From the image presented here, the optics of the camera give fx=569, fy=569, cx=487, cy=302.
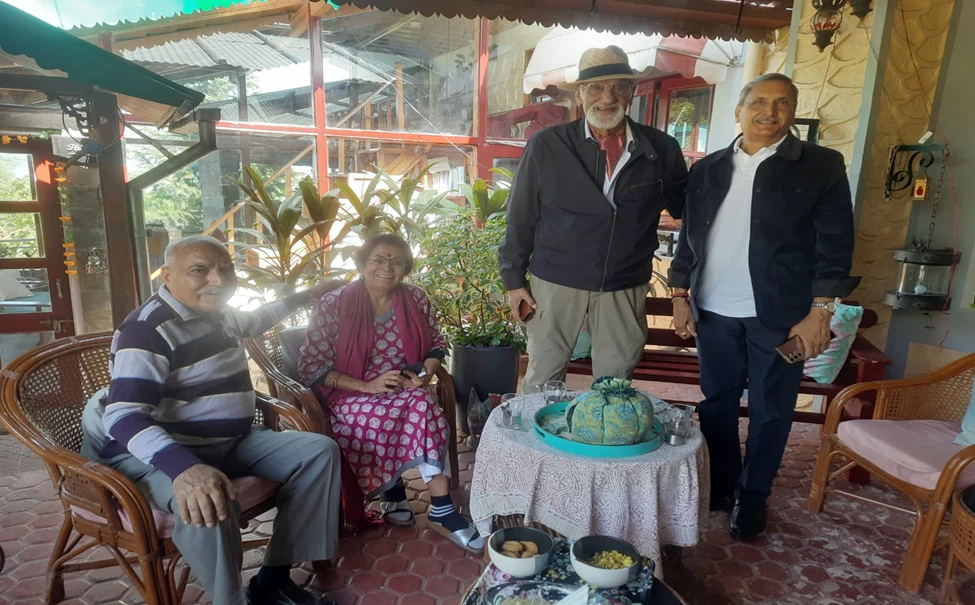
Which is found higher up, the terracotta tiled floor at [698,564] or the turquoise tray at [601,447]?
the turquoise tray at [601,447]

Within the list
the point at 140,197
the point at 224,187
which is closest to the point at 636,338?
the point at 140,197

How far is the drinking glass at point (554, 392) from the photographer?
7.23 ft

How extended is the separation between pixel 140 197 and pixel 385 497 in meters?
2.13

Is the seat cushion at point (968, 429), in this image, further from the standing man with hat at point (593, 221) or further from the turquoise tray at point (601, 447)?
the turquoise tray at point (601, 447)

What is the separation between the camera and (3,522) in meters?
2.55

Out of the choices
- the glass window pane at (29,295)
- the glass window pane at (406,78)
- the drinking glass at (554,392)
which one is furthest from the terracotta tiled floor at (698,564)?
the glass window pane at (406,78)

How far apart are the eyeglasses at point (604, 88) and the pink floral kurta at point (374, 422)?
1392 mm

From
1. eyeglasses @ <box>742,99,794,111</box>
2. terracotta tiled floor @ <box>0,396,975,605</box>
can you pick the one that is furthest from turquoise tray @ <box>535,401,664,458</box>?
eyeglasses @ <box>742,99,794,111</box>

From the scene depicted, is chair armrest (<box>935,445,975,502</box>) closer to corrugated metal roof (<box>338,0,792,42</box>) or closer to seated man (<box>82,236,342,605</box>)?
seated man (<box>82,236,342,605</box>)

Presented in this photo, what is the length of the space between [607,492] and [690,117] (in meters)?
5.64

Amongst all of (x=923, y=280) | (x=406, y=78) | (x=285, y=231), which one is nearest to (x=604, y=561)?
(x=285, y=231)

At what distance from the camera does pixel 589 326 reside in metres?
2.58

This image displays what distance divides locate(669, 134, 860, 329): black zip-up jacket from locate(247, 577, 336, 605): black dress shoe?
6.53 feet

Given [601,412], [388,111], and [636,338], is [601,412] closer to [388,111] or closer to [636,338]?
[636,338]
